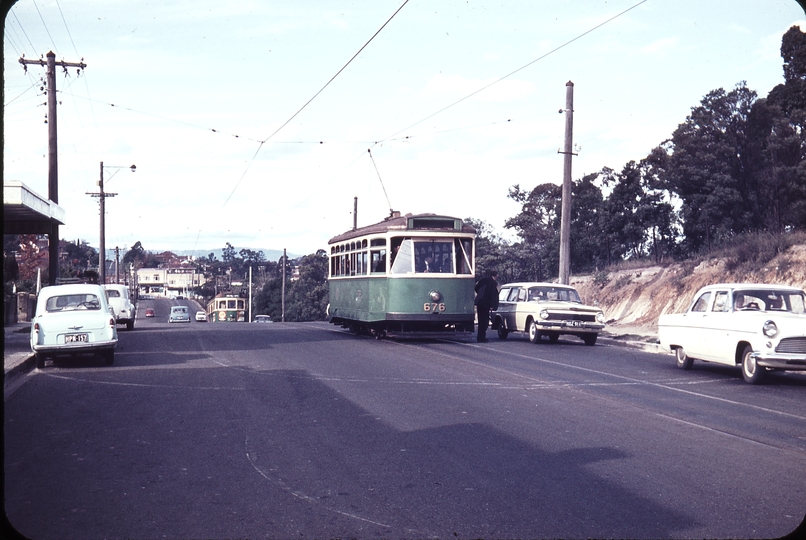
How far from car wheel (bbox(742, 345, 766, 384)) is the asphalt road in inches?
9.4

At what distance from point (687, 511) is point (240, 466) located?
3.93 m

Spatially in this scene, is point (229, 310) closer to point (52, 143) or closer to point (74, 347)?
point (52, 143)

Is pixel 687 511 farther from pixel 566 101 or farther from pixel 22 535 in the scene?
pixel 566 101

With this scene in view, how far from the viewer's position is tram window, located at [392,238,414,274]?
2184cm

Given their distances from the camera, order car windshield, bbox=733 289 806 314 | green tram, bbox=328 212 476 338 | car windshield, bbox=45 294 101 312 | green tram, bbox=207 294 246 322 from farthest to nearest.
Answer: green tram, bbox=207 294 246 322 < green tram, bbox=328 212 476 338 < car windshield, bbox=45 294 101 312 < car windshield, bbox=733 289 806 314

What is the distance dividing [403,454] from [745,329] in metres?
8.40

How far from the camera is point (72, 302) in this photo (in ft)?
Answer: 55.7

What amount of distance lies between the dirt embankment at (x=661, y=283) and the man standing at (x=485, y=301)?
224 inches

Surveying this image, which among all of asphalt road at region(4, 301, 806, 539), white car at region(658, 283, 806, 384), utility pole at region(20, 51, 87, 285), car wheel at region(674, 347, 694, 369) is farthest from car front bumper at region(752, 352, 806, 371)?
utility pole at region(20, 51, 87, 285)

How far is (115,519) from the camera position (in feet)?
19.3

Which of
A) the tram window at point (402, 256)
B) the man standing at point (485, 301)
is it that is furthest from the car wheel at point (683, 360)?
the tram window at point (402, 256)

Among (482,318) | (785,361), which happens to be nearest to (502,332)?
(482,318)

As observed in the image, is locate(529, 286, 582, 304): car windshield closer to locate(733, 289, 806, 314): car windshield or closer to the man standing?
the man standing

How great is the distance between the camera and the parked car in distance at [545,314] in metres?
21.9
